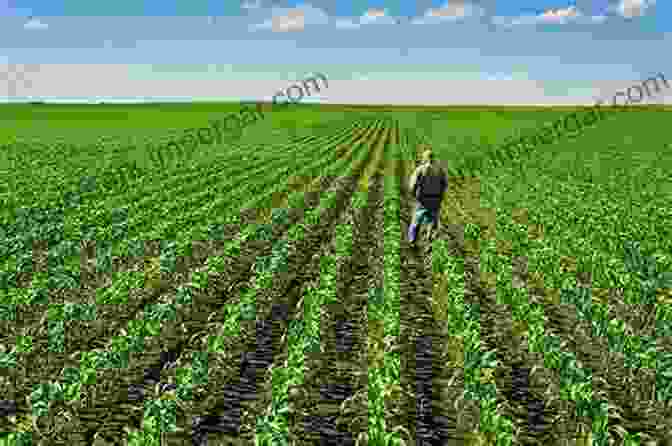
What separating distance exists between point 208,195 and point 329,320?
13990 mm

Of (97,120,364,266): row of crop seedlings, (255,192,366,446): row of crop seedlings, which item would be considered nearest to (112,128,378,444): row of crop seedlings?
(255,192,366,446): row of crop seedlings

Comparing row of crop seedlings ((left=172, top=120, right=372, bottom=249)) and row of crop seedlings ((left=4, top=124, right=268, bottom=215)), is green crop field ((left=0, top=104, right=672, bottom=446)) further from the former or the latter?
row of crop seedlings ((left=4, top=124, right=268, bottom=215))

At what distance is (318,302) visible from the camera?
36.4 ft

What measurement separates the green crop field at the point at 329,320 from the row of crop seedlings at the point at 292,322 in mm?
Result: 41

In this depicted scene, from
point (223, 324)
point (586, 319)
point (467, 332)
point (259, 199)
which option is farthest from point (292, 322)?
point (259, 199)

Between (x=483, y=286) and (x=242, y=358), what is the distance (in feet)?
18.4

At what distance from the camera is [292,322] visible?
10477 millimetres

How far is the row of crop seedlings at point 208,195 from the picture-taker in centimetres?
1830

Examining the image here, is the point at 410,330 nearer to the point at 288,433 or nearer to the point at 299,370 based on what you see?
the point at 299,370

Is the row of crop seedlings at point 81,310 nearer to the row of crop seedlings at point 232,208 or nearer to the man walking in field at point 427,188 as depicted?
the row of crop seedlings at point 232,208

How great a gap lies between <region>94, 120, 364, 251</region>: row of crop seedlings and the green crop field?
161 mm

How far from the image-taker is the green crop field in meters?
7.46

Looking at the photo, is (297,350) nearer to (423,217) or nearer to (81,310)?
(81,310)


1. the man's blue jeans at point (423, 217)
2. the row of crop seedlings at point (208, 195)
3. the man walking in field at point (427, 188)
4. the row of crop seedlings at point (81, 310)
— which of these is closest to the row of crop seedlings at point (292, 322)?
the row of crop seedlings at point (81, 310)
